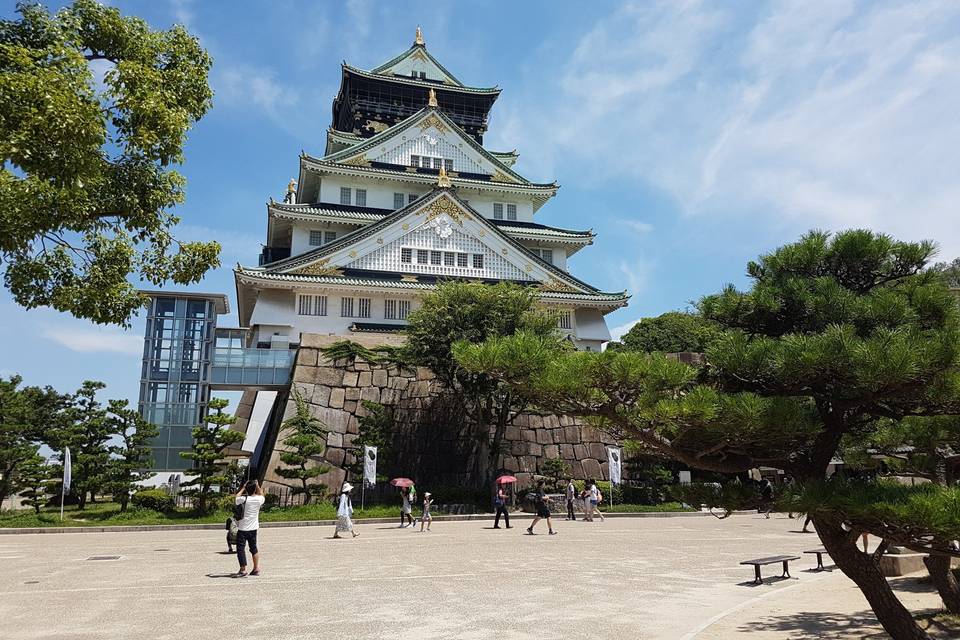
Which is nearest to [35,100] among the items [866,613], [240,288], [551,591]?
[551,591]

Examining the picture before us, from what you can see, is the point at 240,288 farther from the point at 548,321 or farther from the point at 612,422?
the point at 612,422

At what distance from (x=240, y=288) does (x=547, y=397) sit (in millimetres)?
31981

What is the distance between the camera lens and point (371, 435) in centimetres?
2462

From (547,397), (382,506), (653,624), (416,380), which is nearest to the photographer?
(547,397)

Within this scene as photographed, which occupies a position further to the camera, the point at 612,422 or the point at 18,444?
the point at 18,444

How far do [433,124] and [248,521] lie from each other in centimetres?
3355

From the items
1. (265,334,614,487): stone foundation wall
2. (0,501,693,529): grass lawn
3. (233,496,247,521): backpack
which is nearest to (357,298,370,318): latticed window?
(265,334,614,487): stone foundation wall

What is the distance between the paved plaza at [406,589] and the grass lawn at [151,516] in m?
4.15

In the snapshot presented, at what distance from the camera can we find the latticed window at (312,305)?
32125mm

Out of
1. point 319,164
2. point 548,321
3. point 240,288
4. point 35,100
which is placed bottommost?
point 35,100

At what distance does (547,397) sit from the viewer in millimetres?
6168

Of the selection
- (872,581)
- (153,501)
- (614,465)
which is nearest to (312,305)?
(153,501)

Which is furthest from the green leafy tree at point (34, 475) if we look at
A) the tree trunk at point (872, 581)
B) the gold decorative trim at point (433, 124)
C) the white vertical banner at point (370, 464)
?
the gold decorative trim at point (433, 124)

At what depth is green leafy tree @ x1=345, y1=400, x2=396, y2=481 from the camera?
24.6 metres
